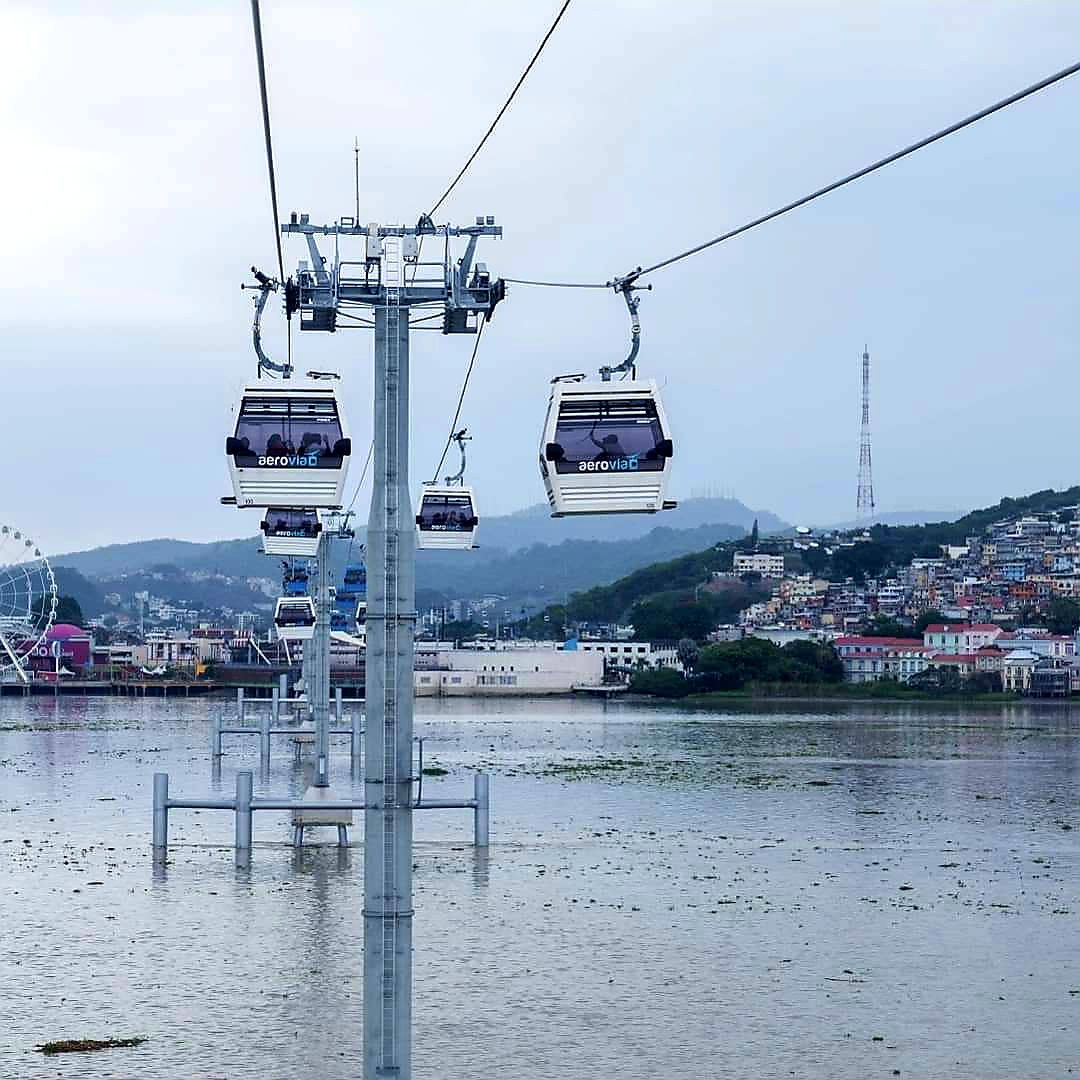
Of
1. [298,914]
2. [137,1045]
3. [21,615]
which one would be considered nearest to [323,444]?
[137,1045]

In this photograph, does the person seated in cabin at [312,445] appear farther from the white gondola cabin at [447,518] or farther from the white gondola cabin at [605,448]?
the white gondola cabin at [447,518]

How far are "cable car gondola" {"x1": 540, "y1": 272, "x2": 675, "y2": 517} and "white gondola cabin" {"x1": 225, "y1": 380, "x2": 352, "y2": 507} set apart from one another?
1.58m

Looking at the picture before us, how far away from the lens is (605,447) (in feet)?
49.6

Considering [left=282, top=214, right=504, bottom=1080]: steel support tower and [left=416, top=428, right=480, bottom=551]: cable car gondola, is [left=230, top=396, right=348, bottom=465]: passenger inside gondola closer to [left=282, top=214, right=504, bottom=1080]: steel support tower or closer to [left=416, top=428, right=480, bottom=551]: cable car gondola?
[left=282, top=214, right=504, bottom=1080]: steel support tower

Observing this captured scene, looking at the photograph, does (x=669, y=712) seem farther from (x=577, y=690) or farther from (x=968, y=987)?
(x=968, y=987)

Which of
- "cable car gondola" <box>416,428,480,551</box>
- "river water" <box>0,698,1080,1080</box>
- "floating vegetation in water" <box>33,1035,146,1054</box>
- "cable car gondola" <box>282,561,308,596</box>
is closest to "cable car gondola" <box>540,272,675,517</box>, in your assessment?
"river water" <box>0,698,1080,1080</box>

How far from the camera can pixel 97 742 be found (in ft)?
280

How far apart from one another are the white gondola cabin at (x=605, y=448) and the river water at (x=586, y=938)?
6125mm

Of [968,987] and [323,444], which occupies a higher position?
[323,444]

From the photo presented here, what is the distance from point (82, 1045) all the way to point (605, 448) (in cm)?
846

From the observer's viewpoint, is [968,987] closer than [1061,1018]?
No

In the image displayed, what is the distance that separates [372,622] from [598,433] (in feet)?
7.32

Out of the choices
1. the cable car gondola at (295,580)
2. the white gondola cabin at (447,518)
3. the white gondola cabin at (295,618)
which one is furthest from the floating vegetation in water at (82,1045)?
the cable car gondola at (295,580)

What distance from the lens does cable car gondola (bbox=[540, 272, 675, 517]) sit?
15.1m
